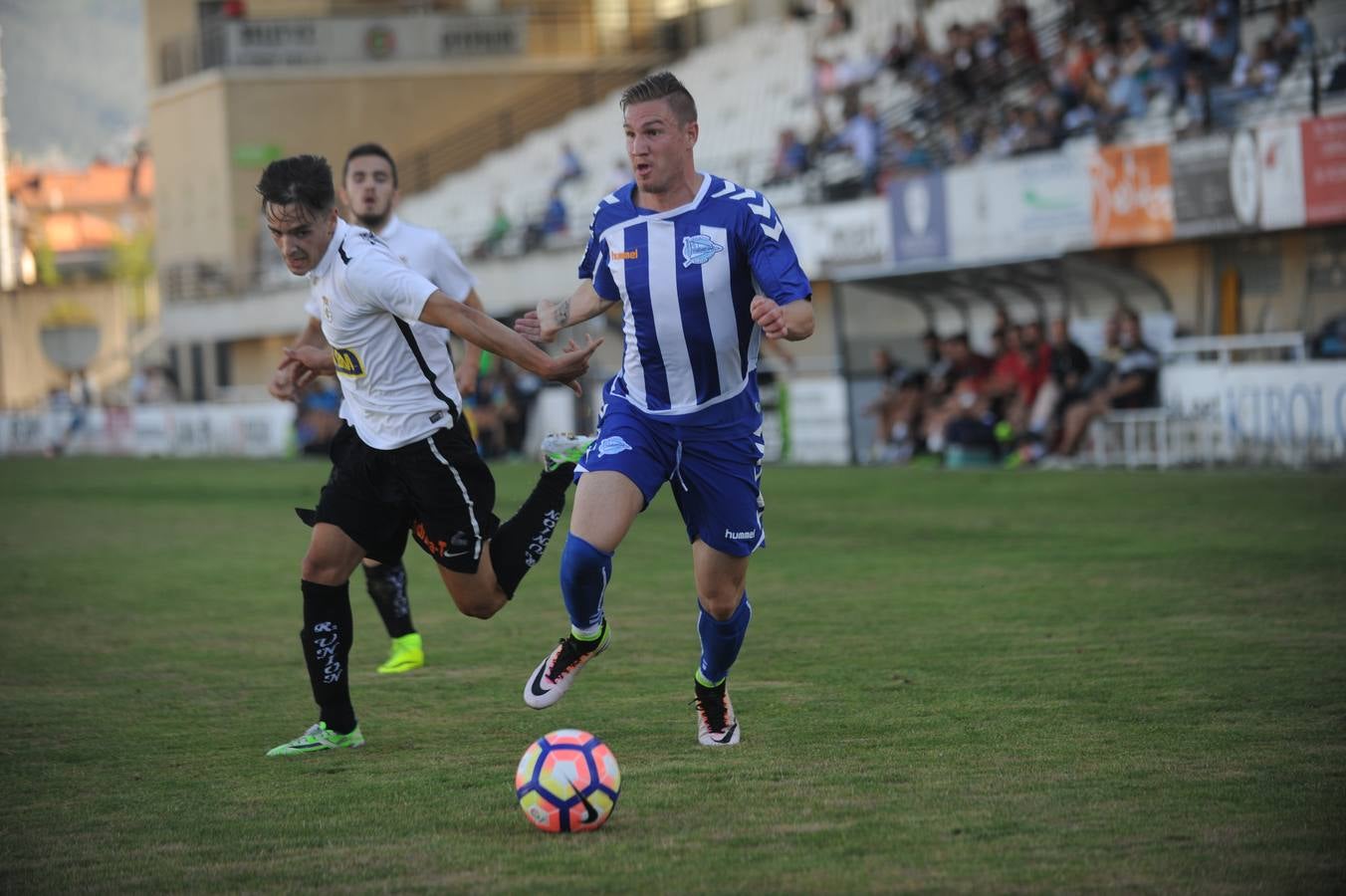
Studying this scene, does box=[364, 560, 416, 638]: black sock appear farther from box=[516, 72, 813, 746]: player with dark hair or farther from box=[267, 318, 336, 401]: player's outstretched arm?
box=[516, 72, 813, 746]: player with dark hair

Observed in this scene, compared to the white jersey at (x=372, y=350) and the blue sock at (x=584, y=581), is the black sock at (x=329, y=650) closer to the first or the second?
the white jersey at (x=372, y=350)

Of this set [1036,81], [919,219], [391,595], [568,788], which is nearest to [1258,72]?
[1036,81]

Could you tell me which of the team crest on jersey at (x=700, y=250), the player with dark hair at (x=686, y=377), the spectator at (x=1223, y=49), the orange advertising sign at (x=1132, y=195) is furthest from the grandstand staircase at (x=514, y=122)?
the team crest on jersey at (x=700, y=250)

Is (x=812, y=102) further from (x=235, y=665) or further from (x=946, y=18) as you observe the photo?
(x=235, y=665)

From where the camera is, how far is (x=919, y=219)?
23.6 m

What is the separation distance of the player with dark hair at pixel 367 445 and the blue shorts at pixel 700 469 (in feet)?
1.10

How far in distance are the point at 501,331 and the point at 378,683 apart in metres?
2.70

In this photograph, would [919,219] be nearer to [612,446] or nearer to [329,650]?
[612,446]

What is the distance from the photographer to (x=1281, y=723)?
6.54 metres

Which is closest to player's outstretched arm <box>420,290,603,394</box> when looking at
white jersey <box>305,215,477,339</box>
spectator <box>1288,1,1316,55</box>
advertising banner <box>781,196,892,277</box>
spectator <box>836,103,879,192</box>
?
white jersey <box>305,215,477,339</box>

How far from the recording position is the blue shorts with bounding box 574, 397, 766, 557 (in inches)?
253

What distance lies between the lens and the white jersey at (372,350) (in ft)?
22.0

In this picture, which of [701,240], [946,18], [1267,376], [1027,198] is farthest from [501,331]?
[946,18]

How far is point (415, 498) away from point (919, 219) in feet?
57.7
